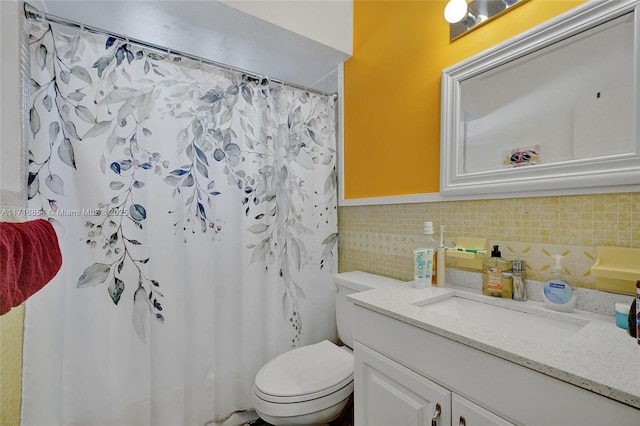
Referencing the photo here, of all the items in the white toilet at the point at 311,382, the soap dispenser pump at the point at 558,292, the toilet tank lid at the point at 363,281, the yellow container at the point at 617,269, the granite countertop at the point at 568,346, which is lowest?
the white toilet at the point at 311,382

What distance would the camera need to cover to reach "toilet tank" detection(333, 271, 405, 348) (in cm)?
143

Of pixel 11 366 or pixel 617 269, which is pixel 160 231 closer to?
pixel 11 366

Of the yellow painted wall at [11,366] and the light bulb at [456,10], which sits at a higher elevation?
the light bulb at [456,10]

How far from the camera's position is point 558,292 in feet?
2.88

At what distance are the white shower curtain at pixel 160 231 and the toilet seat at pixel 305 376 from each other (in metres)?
0.25

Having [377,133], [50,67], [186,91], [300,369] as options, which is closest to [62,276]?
[50,67]

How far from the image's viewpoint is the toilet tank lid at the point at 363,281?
1.38m

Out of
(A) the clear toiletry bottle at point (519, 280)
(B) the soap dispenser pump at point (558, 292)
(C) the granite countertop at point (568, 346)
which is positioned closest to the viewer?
(C) the granite countertop at point (568, 346)

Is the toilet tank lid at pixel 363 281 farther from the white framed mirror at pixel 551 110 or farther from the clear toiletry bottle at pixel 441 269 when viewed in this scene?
the white framed mirror at pixel 551 110

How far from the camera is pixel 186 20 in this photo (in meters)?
1.36

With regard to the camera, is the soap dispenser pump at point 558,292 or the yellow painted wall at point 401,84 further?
the yellow painted wall at point 401,84

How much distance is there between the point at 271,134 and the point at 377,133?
609mm

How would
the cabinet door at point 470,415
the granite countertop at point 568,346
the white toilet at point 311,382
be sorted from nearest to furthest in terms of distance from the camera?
1. the granite countertop at point 568,346
2. the cabinet door at point 470,415
3. the white toilet at point 311,382

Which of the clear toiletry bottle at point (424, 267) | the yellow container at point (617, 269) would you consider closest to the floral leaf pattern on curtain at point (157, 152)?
the clear toiletry bottle at point (424, 267)
